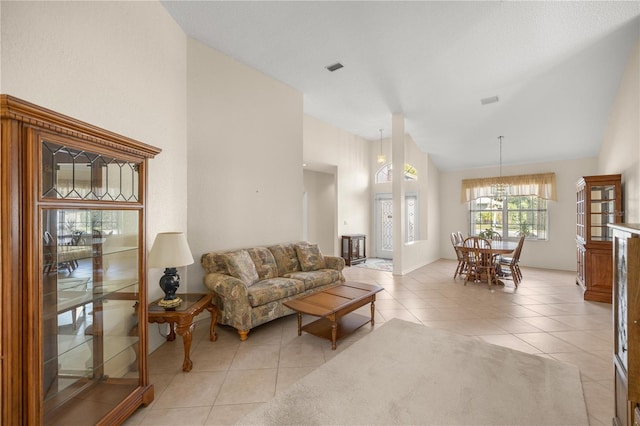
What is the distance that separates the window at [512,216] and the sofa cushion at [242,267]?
657 cm

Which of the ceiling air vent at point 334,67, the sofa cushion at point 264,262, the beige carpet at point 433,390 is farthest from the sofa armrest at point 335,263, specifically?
the ceiling air vent at point 334,67

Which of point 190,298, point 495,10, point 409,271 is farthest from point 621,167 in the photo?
point 190,298

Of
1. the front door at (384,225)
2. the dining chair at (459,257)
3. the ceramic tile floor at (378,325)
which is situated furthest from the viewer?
the front door at (384,225)

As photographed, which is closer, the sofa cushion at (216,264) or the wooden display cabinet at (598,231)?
the sofa cushion at (216,264)

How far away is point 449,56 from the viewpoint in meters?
3.70

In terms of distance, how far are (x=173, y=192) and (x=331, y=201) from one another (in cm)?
513

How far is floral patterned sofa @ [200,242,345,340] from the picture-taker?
292cm

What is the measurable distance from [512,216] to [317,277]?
6172mm

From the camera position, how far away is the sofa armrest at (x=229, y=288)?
2.88 m

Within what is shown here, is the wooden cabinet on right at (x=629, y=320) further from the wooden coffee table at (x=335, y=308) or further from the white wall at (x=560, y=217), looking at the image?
the white wall at (x=560, y=217)

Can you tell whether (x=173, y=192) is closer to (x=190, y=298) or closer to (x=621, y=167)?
(x=190, y=298)

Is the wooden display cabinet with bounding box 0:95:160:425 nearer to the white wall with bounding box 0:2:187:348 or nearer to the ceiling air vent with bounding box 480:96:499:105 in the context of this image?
the white wall with bounding box 0:2:187:348

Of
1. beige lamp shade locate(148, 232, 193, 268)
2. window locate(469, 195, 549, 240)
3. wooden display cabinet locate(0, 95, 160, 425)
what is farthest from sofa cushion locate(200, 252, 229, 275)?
window locate(469, 195, 549, 240)

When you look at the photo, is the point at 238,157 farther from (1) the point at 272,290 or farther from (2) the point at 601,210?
(2) the point at 601,210
